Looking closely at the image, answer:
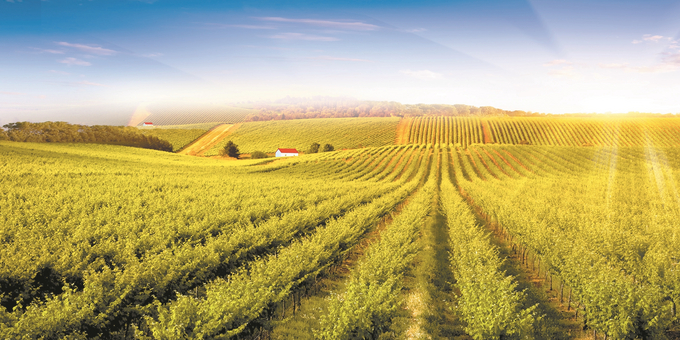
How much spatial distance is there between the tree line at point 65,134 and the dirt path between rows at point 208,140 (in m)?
25.7

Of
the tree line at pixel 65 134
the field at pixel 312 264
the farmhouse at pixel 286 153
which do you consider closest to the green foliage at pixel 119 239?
the field at pixel 312 264

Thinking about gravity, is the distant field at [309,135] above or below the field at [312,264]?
above

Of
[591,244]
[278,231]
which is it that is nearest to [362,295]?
[278,231]

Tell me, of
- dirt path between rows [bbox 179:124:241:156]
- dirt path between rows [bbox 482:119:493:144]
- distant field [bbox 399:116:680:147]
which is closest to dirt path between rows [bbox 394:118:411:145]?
distant field [bbox 399:116:680:147]

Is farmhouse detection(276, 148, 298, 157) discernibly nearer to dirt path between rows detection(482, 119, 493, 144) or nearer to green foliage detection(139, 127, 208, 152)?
green foliage detection(139, 127, 208, 152)

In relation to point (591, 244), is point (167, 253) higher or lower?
higher

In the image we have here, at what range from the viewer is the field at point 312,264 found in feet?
32.4

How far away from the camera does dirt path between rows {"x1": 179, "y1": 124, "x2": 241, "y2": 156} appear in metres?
114

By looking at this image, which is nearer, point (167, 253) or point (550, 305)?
point (167, 253)

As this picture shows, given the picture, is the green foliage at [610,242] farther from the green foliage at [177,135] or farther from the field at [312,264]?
the green foliage at [177,135]

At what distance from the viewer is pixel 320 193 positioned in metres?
38.8

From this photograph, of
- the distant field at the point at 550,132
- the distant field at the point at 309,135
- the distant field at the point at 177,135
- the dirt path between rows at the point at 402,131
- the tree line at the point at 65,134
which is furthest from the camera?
the distant field at the point at 177,135

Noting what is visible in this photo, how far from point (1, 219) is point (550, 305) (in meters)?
30.8

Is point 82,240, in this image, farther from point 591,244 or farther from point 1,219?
point 591,244
